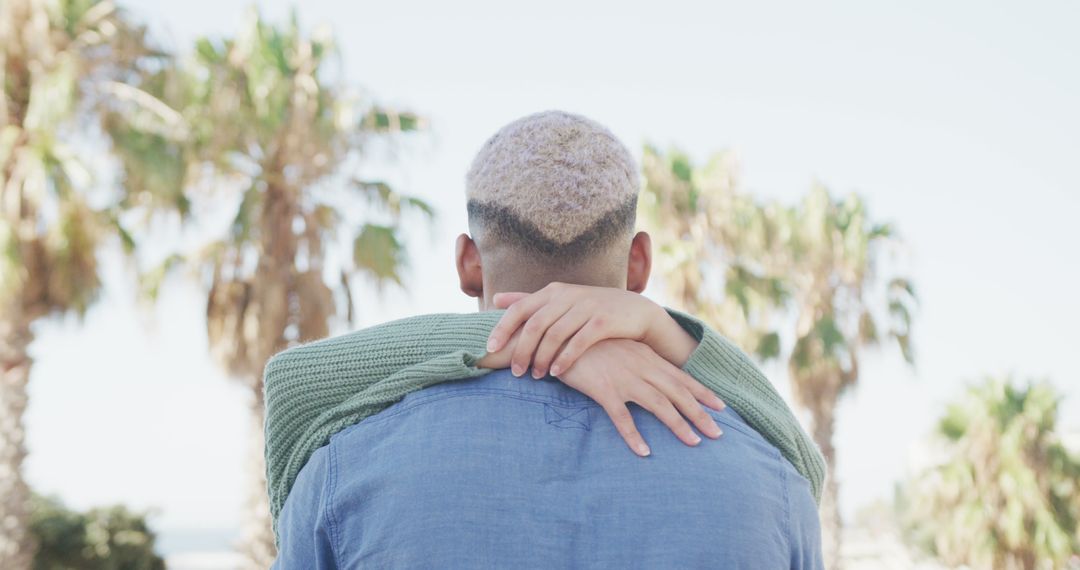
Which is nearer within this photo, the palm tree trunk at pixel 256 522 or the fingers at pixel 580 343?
the fingers at pixel 580 343

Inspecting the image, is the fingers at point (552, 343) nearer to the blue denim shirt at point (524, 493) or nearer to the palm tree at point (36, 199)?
the blue denim shirt at point (524, 493)

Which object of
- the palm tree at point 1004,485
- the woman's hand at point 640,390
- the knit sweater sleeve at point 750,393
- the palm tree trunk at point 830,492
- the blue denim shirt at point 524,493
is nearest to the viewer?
the blue denim shirt at point 524,493

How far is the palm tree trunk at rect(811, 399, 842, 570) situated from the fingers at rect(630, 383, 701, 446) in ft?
64.2

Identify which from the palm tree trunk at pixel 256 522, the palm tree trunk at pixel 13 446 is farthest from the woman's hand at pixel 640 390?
the palm tree trunk at pixel 256 522

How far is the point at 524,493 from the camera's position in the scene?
1526 mm

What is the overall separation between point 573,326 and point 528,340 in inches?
3.5

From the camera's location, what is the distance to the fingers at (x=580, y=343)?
1679mm

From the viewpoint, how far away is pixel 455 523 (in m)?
1.50

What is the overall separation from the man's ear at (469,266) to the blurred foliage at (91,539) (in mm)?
15338

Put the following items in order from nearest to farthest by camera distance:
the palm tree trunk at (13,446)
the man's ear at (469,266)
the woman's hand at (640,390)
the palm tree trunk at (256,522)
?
1. the woman's hand at (640,390)
2. the man's ear at (469,266)
3. the palm tree trunk at (13,446)
4. the palm tree trunk at (256,522)

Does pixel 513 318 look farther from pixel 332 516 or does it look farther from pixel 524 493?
pixel 332 516

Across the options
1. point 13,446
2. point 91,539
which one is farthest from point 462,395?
point 91,539

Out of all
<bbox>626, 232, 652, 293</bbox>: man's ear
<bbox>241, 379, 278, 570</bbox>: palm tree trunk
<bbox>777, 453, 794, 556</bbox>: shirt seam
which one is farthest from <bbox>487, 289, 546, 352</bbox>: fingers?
<bbox>241, 379, 278, 570</bbox>: palm tree trunk

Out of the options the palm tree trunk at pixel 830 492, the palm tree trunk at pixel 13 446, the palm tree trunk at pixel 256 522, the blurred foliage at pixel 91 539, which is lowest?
the palm tree trunk at pixel 830 492
